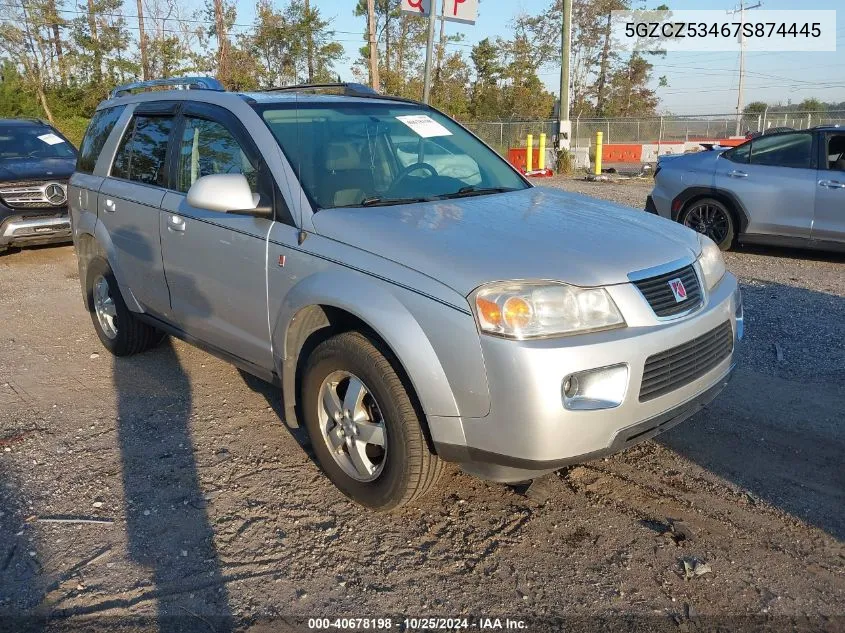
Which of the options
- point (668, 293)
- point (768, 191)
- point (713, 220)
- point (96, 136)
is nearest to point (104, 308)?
point (96, 136)

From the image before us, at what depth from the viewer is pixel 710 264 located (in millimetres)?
3422

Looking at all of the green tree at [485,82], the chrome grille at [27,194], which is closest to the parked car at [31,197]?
the chrome grille at [27,194]

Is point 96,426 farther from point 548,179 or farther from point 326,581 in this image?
point 548,179

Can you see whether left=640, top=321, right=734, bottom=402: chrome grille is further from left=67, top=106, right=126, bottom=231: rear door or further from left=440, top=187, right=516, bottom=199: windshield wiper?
left=67, top=106, right=126, bottom=231: rear door

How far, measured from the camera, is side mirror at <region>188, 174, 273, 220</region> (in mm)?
3375

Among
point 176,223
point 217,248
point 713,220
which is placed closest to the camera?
point 217,248

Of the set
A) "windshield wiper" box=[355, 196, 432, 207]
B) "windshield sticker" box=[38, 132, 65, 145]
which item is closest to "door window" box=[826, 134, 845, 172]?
"windshield wiper" box=[355, 196, 432, 207]

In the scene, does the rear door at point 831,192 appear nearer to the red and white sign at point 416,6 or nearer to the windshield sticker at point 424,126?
the windshield sticker at point 424,126

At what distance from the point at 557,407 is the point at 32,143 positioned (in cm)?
1033

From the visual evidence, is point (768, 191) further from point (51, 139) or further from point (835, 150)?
point (51, 139)

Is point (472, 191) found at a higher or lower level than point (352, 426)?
higher

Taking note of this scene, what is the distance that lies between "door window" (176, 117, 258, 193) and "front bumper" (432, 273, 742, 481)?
1.72 metres

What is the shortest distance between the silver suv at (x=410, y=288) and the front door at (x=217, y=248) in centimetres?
1

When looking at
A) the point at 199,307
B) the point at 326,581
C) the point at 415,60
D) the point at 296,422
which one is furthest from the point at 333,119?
the point at 415,60
